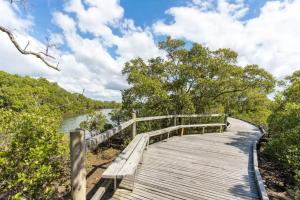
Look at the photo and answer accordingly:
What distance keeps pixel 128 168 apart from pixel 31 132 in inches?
61.0

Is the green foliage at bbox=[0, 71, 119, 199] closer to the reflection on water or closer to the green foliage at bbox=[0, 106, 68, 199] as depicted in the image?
the green foliage at bbox=[0, 106, 68, 199]

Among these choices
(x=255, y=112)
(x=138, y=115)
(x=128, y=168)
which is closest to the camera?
(x=128, y=168)

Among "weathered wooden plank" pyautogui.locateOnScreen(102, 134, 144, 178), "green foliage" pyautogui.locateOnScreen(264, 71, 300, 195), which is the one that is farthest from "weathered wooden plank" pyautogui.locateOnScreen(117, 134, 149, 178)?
"green foliage" pyautogui.locateOnScreen(264, 71, 300, 195)

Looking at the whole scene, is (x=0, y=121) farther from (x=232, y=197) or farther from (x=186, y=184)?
(x=232, y=197)

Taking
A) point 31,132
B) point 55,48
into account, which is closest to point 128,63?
point 55,48

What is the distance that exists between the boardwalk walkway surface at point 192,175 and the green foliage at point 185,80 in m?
3.23

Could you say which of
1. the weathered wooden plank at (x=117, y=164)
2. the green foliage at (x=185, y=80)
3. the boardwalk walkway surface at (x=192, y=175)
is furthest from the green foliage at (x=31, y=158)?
the green foliage at (x=185, y=80)

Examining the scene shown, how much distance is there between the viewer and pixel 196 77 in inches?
437

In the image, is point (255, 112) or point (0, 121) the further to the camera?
point (255, 112)

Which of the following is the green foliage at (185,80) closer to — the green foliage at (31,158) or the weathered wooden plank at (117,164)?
the weathered wooden plank at (117,164)

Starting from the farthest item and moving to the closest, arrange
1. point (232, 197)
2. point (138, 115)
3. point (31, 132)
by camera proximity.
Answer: point (138, 115) → point (232, 197) → point (31, 132)

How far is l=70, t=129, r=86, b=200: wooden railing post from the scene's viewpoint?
2229mm

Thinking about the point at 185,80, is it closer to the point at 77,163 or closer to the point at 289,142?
the point at 289,142

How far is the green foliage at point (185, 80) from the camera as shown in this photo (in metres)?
9.74
